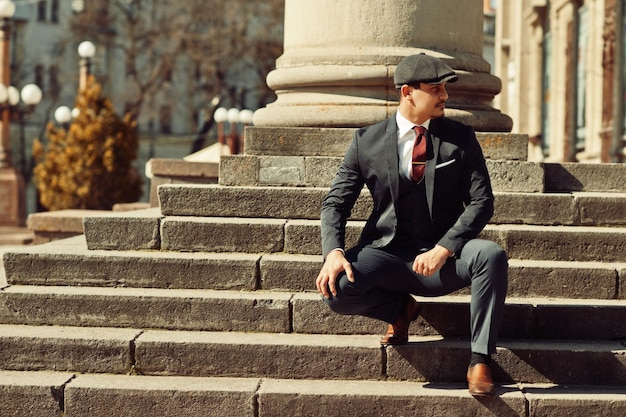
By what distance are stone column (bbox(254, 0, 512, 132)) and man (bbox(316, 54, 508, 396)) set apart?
2.29m

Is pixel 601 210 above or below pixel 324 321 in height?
above

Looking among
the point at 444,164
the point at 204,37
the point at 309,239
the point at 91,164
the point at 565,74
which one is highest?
the point at 204,37

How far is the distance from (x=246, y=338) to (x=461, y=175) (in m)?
1.51

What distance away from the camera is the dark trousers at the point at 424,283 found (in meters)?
5.25

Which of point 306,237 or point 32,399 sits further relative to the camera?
point 306,237

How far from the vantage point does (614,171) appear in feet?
25.1

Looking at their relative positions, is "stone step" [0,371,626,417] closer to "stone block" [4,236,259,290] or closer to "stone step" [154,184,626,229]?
"stone block" [4,236,259,290]

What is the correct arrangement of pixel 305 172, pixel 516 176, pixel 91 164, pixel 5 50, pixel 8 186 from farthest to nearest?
1. pixel 8 186
2. pixel 5 50
3. pixel 91 164
4. pixel 305 172
5. pixel 516 176

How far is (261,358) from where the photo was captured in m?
5.87

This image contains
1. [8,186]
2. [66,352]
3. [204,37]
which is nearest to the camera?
[66,352]

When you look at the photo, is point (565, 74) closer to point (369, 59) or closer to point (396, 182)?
point (369, 59)

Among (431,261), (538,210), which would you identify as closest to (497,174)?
(538,210)

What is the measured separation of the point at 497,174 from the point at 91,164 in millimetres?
14704

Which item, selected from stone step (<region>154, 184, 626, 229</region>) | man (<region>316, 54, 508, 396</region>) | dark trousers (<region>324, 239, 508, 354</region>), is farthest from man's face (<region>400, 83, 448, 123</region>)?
stone step (<region>154, 184, 626, 229</region>)
